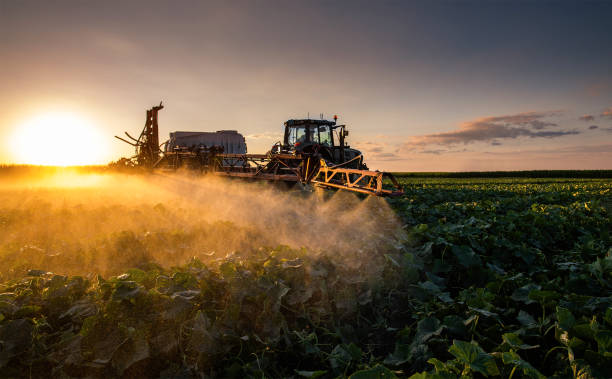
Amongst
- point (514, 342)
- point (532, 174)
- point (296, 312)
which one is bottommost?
point (296, 312)

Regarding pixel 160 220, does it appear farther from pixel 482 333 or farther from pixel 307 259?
pixel 482 333

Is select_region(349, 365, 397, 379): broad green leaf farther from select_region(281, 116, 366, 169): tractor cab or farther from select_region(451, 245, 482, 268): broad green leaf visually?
select_region(281, 116, 366, 169): tractor cab

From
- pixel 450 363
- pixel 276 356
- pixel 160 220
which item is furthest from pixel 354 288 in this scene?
pixel 160 220

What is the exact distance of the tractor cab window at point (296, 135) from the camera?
13055 millimetres

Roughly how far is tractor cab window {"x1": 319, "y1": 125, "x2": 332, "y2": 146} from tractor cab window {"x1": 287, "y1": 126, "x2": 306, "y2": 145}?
740 mm

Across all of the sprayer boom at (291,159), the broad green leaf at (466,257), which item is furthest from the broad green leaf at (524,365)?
the sprayer boom at (291,159)

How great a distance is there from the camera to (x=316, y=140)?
42.9 ft

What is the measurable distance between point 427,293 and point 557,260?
3199mm

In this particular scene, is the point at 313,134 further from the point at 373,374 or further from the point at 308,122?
the point at 373,374

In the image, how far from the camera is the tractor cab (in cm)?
1253

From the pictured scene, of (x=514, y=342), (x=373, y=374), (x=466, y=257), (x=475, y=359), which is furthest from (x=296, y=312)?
(x=466, y=257)

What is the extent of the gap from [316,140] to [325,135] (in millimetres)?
514

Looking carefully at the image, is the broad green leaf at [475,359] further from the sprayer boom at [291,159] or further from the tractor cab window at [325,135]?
the tractor cab window at [325,135]

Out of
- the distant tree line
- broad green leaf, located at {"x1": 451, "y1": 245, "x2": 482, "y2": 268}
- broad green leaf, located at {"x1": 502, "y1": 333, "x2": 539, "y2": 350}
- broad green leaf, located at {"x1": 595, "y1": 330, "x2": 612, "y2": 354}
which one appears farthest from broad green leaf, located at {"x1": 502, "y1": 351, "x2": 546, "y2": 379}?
the distant tree line
